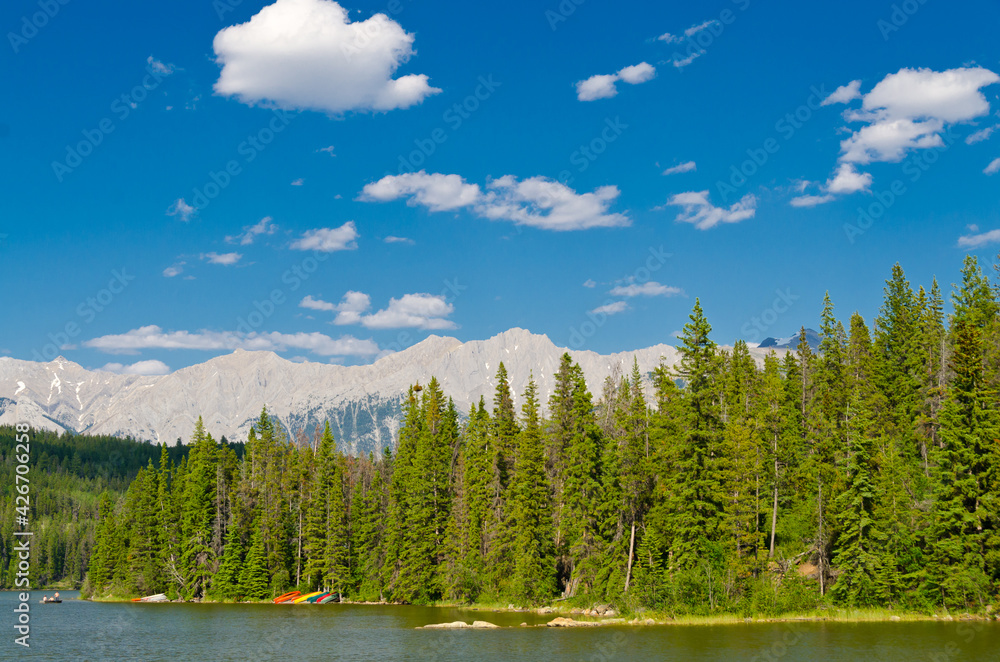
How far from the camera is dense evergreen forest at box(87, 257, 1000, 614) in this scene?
61.8 m

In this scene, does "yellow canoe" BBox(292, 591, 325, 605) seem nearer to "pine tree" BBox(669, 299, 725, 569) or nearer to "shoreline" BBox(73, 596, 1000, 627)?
"shoreline" BBox(73, 596, 1000, 627)

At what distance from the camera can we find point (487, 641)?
5528 centimetres

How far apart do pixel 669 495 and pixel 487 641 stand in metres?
21.7

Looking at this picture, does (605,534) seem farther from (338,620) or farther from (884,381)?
(884,381)

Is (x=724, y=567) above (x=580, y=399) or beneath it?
beneath

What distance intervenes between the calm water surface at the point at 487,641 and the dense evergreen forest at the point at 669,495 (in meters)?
5.57

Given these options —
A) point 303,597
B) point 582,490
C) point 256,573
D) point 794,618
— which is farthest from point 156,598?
point 794,618

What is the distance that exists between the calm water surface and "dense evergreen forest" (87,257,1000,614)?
557 centimetres

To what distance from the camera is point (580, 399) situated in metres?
74.2

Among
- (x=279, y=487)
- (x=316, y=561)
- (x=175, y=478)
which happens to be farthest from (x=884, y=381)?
(x=175, y=478)

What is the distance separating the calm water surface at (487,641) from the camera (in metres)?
47.1

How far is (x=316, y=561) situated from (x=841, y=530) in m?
65.8

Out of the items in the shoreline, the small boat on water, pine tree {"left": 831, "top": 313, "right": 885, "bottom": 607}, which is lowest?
the small boat on water

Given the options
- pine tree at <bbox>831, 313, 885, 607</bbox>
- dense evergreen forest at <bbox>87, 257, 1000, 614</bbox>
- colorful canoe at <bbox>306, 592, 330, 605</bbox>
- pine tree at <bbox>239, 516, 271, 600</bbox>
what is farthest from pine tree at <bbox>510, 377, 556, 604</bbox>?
pine tree at <bbox>239, 516, 271, 600</bbox>
